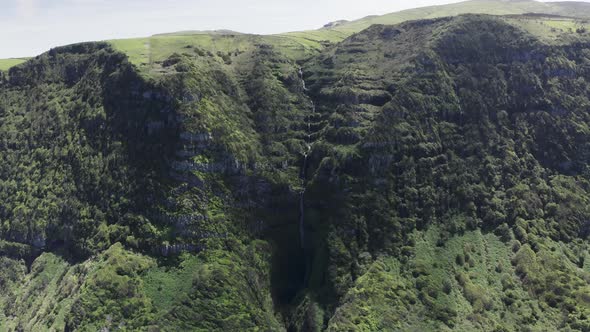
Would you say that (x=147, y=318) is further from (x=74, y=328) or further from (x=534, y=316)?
(x=534, y=316)

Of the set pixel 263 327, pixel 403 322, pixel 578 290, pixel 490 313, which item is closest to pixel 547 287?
pixel 578 290

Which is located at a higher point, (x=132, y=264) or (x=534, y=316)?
(x=132, y=264)

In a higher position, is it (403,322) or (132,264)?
(132,264)

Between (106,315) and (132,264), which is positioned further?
(132,264)

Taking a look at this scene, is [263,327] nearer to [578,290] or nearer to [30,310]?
[30,310]

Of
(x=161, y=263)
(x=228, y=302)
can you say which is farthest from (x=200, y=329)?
(x=161, y=263)

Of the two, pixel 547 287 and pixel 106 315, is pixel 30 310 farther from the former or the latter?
pixel 547 287

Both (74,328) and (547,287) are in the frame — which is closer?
(74,328)
